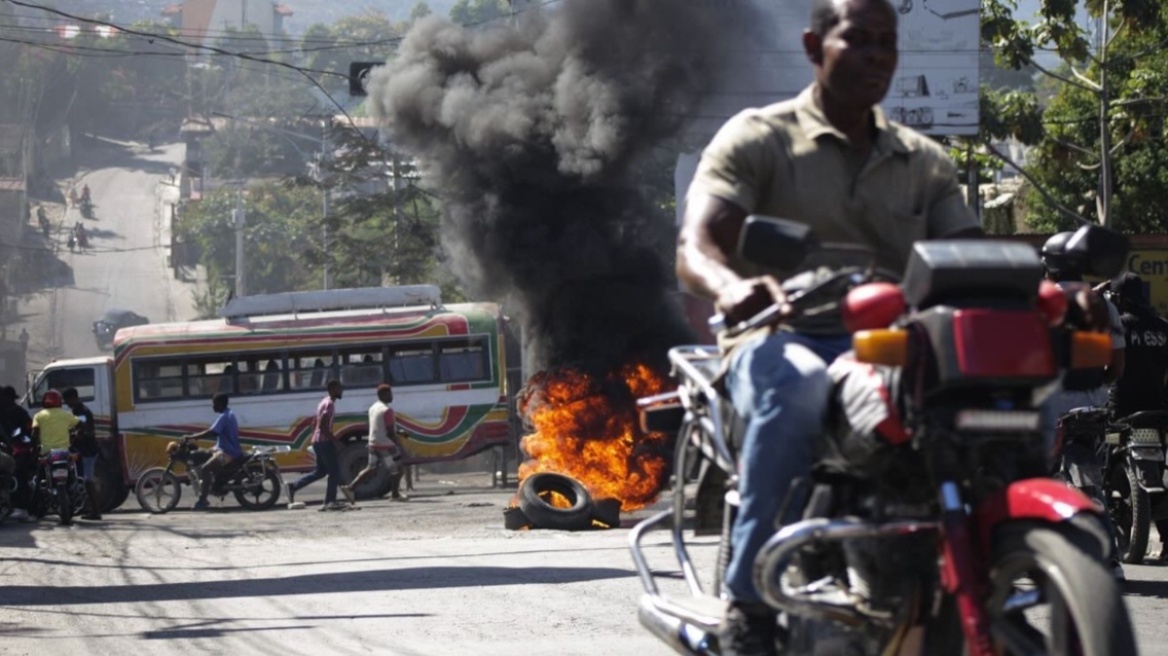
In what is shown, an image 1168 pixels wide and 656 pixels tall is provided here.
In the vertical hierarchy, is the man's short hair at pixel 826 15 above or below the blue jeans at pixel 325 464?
above

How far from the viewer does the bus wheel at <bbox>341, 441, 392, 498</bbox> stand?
24453 millimetres

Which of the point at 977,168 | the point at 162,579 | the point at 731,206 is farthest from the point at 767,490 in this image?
the point at 977,168

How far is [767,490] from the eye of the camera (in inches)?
148

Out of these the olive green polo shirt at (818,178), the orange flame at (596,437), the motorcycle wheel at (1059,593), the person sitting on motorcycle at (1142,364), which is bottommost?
the orange flame at (596,437)

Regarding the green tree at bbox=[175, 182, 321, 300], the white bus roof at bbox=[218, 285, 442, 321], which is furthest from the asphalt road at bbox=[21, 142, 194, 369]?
the white bus roof at bbox=[218, 285, 442, 321]

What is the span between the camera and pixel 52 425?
65.1ft

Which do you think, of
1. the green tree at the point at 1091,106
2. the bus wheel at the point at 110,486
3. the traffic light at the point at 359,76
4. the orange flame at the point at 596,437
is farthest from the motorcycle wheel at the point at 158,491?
the green tree at the point at 1091,106

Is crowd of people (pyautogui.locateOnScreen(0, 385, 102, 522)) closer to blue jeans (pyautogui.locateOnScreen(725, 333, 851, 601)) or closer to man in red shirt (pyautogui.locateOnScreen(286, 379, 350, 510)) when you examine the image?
man in red shirt (pyautogui.locateOnScreen(286, 379, 350, 510))

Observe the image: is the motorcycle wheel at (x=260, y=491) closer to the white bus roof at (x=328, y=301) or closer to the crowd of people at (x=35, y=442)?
the crowd of people at (x=35, y=442)

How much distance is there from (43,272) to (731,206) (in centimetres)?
8626

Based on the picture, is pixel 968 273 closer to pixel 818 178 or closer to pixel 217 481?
pixel 818 178

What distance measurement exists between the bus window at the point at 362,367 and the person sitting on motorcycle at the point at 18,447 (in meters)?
7.48

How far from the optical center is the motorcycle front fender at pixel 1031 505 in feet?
10.6

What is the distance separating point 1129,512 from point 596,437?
1128 cm
